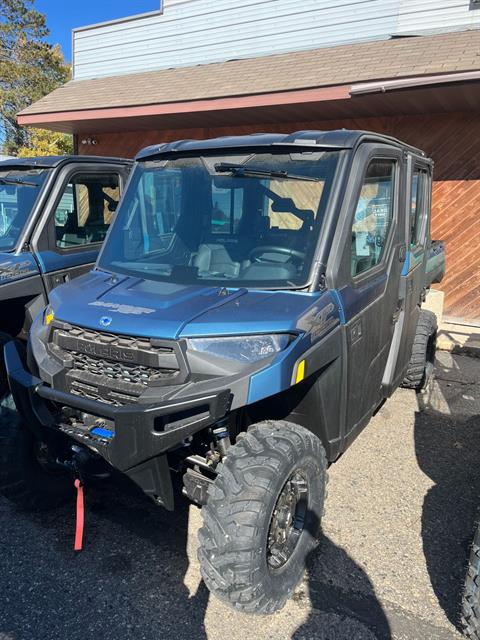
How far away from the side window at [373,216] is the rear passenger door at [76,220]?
257 cm

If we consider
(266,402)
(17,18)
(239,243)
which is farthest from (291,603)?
(17,18)

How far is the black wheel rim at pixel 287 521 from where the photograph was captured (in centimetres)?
254

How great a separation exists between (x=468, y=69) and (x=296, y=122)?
3298 millimetres

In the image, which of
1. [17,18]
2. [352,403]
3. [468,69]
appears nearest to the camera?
[352,403]

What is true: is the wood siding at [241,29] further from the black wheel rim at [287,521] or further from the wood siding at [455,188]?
the black wheel rim at [287,521]

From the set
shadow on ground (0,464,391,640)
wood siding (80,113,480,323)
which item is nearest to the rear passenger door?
shadow on ground (0,464,391,640)

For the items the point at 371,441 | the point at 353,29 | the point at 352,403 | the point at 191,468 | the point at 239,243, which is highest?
the point at 353,29

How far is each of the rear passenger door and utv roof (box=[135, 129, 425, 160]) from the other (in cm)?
161

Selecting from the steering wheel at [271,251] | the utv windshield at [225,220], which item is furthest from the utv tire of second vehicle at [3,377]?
the steering wheel at [271,251]

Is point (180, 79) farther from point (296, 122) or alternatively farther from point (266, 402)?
point (266, 402)

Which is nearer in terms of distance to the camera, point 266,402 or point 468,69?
point 266,402

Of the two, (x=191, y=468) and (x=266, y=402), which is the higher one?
(x=266, y=402)

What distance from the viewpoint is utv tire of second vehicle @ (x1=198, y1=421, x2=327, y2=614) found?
7.38 feet

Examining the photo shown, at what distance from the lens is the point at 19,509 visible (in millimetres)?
3297
